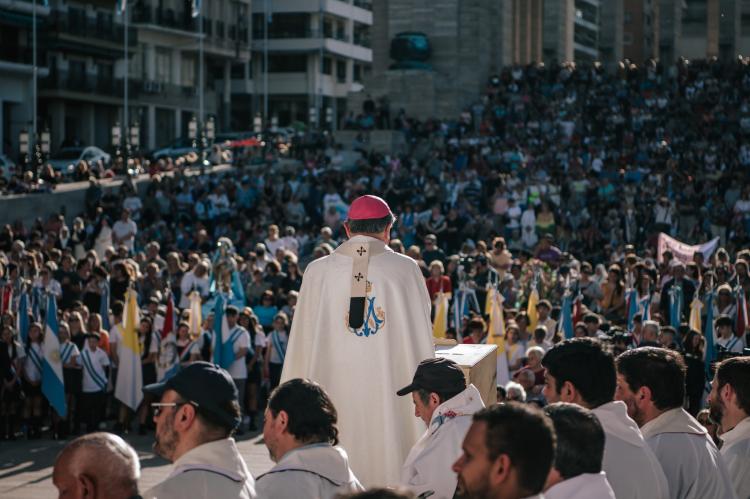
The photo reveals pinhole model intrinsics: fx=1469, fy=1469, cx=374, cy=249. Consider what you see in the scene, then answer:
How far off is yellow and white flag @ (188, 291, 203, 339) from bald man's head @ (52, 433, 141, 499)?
1402 cm

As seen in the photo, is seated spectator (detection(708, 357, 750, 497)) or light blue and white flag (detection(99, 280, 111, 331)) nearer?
seated spectator (detection(708, 357, 750, 497))

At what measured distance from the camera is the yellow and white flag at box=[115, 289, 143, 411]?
18141mm

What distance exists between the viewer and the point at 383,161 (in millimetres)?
36125

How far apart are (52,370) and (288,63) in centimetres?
6130

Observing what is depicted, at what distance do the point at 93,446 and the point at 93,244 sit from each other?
2247cm

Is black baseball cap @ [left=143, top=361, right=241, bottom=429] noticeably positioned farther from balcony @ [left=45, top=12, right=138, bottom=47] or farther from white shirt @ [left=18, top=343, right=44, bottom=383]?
balcony @ [left=45, top=12, right=138, bottom=47]

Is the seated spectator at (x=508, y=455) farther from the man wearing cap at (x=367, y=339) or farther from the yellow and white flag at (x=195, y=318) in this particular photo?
the yellow and white flag at (x=195, y=318)

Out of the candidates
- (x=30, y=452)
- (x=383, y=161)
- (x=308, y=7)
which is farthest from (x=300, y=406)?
(x=308, y=7)

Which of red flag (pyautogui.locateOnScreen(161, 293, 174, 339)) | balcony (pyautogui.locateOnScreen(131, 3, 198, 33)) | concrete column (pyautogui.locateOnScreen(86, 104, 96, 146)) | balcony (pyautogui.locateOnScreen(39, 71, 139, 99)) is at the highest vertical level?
balcony (pyautogui.locateOnScreen(131, 3, 198, 33))

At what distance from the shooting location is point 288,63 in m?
77.8

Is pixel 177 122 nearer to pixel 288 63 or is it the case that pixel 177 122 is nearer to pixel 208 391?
pixel 288 63

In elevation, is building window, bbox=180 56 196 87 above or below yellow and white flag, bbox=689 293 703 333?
above

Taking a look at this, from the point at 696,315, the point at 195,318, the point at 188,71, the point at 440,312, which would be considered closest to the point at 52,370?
the point at 195,318

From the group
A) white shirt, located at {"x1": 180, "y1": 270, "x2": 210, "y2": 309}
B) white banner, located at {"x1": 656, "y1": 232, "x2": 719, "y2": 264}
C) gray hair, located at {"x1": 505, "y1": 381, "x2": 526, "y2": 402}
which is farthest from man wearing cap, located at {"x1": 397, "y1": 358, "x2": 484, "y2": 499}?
white banner, located at {"x1": 656, "y1": 232, "x2": 719, "y2": 264}
